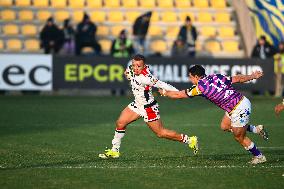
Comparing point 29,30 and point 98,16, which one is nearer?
point 29,30

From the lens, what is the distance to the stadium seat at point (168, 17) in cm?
3181

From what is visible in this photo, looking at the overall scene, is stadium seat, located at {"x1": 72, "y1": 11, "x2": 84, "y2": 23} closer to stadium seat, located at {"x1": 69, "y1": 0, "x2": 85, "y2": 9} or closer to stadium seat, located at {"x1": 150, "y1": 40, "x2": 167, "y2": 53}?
stadium seat, located at {"x1": 69, "y1": 0, "x2": 85, "y2": 9}

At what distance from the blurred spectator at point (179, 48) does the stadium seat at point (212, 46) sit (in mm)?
2884

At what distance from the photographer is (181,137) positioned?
13.6m

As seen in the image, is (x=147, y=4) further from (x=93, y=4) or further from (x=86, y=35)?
(x=86, y=35)

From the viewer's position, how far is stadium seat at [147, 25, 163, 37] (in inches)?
1227

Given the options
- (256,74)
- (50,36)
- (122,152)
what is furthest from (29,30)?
(256,74)

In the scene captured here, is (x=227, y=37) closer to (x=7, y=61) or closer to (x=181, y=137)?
(x=7, y=61)

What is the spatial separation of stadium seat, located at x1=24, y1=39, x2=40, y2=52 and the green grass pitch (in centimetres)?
611

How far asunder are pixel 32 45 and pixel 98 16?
9.70ft

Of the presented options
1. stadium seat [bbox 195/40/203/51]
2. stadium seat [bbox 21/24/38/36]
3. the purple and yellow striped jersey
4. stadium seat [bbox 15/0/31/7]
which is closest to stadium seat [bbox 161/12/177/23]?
stadium seat [bbox 195/40/203/51]

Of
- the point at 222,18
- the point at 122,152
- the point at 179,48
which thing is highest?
the point at 222,18

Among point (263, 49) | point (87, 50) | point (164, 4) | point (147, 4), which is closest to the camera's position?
point (263, 49)

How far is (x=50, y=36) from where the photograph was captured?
1099 inches
